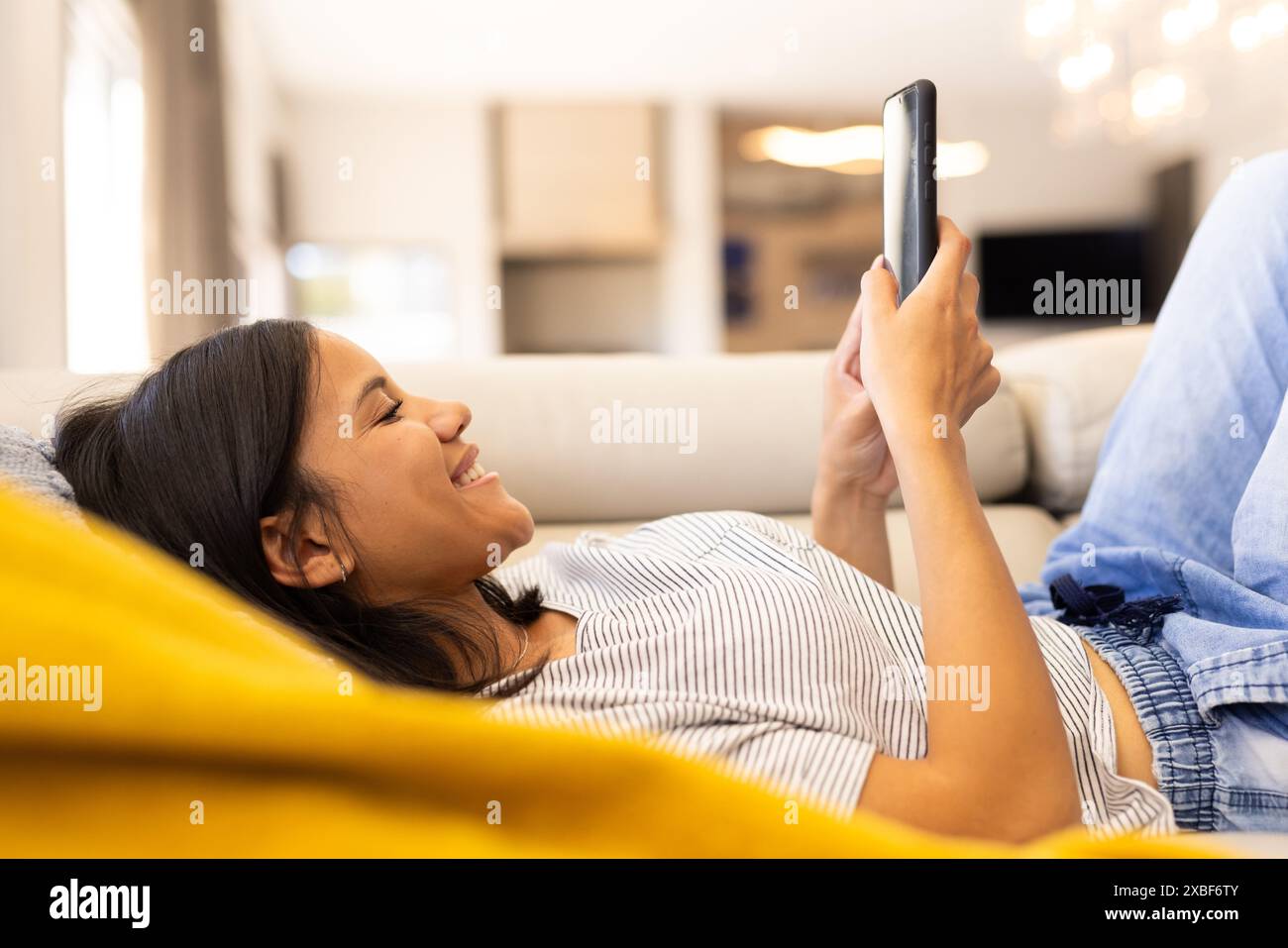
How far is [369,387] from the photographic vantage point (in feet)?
2.63

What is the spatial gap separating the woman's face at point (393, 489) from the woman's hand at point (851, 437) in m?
0.32

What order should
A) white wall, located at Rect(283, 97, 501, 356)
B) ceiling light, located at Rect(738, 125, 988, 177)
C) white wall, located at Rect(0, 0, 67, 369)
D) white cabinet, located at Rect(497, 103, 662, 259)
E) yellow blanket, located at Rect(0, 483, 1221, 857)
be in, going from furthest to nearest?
ceiling light, located at Rect(738, 125, 988, 177), white wall, located at Rect(283, 97, 501, 356), white cabinet, located at Rect(497, 103, 662, 259), white wall, located at Rect(0, 0, 67, 369), yellow blanket, located at Rect(0, 483, 1221, 857)

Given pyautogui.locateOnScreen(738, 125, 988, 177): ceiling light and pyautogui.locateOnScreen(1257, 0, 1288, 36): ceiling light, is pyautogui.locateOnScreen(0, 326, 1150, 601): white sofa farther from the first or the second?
pyautogui.locateOnScreen(738, 125, 988, 177): ceiling light

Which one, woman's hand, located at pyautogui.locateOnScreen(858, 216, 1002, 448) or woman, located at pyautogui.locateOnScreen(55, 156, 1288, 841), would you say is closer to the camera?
woman, located at pyautogui.locateOnScreen(55, 156, 1288, 841)

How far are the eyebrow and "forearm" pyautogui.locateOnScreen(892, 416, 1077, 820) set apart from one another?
399 millimetres

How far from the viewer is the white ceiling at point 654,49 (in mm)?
4352

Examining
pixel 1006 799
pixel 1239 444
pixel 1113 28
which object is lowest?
pixel 1006 799

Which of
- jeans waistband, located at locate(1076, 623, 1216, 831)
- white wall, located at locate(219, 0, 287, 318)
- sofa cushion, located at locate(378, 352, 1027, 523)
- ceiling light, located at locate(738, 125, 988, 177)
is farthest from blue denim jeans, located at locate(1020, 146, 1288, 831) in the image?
ceiling light, located at locate(738, 125, 988, 177)

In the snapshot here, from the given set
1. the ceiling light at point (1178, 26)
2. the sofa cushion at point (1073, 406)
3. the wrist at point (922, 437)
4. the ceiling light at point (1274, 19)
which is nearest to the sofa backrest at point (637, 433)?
the sofa cushion at point (1073, 406)

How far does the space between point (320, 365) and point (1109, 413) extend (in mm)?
1109

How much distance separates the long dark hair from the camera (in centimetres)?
73
